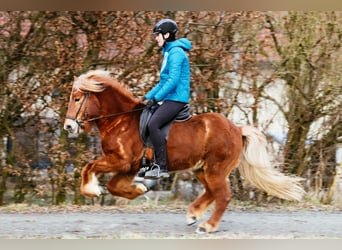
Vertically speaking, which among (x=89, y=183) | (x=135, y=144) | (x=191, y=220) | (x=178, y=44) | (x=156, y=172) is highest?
(x=178, y=44)

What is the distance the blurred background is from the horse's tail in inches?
106

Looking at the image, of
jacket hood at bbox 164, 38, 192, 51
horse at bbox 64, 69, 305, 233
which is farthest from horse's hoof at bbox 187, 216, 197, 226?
jacket hood at bbox 164, 38, 192, 51

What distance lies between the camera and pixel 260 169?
9734 millimetres

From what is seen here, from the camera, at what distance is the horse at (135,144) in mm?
9141

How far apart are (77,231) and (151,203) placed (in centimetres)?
314

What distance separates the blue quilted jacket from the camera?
8961 mm

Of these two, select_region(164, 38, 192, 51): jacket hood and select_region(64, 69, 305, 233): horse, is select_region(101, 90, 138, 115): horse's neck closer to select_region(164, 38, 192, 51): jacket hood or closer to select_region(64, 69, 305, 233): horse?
select_region(64, 69, 305, 233): horse

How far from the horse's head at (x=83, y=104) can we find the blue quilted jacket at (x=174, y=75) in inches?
27.4

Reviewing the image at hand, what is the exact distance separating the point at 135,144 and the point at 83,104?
0.82m

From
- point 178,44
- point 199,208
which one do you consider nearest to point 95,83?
point 178,44

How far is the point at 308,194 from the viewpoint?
13.0 m

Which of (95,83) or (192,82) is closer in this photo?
(95,83)

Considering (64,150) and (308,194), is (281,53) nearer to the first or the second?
(308,194)

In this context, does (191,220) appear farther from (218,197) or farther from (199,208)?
(218,197)
